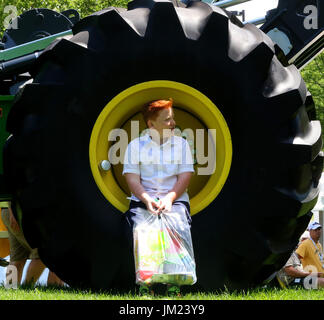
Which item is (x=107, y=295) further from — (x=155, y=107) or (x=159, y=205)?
(x=155, y=107)

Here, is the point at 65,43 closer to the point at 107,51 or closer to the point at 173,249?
the point at 107,51

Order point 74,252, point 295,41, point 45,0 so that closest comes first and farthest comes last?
1. point 74,252
2. point 295,41
3. point 45,0

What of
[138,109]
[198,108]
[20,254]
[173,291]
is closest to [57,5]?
[20,254]

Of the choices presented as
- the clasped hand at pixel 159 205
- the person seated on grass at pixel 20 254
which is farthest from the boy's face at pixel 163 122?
the person seated on grass at pixel 20 254

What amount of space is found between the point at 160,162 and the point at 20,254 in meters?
2.58

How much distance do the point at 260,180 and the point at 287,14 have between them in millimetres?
1452

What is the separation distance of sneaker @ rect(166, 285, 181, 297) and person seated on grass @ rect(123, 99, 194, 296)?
385mm

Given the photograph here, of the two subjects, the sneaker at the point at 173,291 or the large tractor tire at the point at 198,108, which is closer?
the sneaker at the point at 173,291

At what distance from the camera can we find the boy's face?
3834 millimetres

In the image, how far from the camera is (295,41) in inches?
185

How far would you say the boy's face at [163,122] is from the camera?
3.83 m

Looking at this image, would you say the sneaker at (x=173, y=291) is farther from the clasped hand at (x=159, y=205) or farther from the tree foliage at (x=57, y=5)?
the tree foliage at (x=57, y=5)

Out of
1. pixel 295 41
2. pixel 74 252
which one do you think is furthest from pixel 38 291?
pixel 295 41

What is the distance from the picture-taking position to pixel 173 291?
12.0 ft
